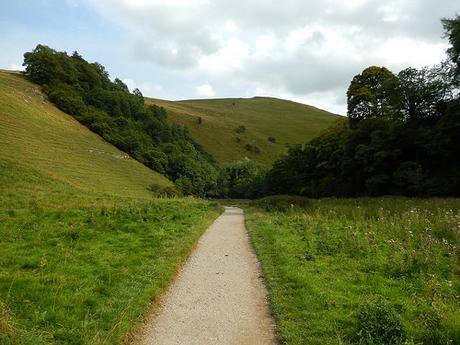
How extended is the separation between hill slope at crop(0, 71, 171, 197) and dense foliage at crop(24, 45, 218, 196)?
13.9 ft

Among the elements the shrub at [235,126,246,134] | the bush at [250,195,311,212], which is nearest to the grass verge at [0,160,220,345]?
the bush at [250,195,311,212]

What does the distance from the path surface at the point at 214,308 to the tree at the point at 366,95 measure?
44.6 meters

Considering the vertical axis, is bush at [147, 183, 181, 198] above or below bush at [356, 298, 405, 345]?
below

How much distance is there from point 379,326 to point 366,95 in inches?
1991

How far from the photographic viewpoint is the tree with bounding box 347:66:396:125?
175 feet

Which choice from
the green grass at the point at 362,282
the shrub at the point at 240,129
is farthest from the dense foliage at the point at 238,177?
the green grass at the point at 362,282

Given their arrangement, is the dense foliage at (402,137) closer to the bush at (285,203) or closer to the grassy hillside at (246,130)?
the bush at (285,203)

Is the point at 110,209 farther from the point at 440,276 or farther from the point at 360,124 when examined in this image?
the point at 360,124

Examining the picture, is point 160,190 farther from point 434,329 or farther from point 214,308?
point 434,329

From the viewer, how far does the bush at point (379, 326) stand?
654cm

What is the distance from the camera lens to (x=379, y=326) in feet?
22.3

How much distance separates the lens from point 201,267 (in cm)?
1255

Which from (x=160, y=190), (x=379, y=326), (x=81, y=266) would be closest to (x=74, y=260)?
(x=81, y=266)

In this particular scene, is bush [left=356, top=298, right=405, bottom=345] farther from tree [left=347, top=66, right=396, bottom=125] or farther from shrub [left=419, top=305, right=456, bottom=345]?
tree [left=347, top=66, right=396, bottom=125]
